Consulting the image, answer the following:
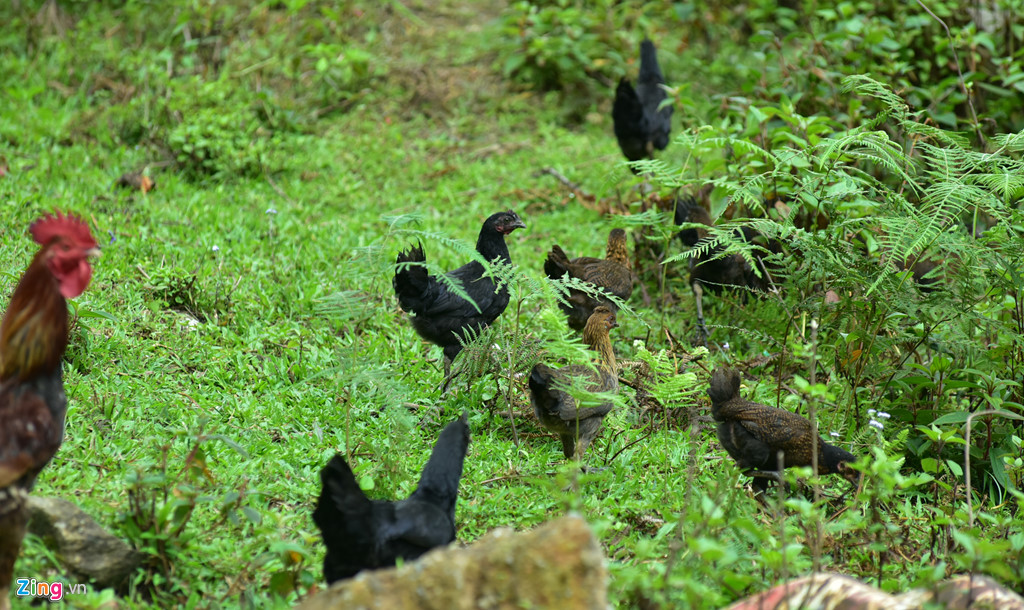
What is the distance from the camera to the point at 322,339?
19.6 ft

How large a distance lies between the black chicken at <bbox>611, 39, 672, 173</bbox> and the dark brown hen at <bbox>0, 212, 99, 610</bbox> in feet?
20.4

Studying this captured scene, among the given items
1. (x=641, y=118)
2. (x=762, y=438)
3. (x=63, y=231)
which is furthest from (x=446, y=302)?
(x=641, y=118)

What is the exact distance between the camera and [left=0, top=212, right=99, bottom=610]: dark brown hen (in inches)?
124

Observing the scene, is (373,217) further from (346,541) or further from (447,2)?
(447,2)

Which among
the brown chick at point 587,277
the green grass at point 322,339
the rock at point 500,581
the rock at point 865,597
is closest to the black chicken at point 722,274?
the green grass at point 322,339

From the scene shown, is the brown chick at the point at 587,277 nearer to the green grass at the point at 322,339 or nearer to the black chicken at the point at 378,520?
the green grass at the point at 322,339

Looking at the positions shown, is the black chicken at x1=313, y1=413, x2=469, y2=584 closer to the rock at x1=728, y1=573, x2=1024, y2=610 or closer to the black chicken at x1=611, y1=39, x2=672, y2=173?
the rock at x1=728, y1=573, x2=1024, y2=610

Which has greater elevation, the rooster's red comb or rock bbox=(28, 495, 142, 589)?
the rooster's red comb

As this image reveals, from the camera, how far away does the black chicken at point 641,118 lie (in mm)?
8672

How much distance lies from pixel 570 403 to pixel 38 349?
2.49 metres

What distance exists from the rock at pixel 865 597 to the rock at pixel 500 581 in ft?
2.52

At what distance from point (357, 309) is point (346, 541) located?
1.36 metres

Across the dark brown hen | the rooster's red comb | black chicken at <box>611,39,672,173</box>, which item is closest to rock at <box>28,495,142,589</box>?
the dark brown hen

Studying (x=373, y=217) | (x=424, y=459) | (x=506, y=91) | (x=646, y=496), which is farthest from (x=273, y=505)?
(x=506, y=91)
